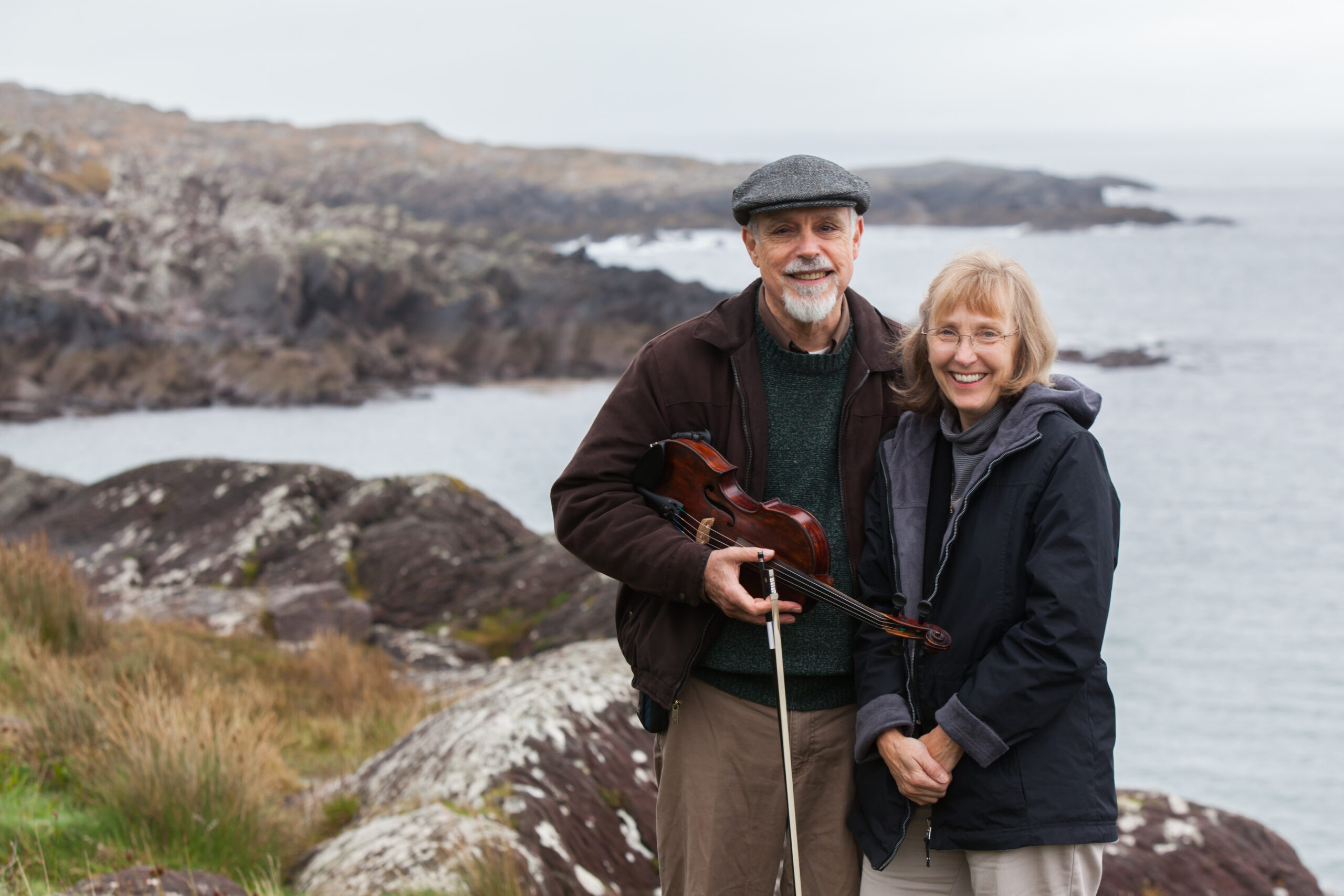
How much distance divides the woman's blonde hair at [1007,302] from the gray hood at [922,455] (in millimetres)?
42

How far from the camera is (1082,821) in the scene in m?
2.05

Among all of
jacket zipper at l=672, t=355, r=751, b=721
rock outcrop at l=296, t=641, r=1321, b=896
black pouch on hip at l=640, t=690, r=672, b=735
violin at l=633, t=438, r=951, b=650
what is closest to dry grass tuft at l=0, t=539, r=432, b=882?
rock outcrop at l=296, t=641, r=1321, b=896

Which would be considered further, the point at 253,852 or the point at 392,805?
the point at 392,805

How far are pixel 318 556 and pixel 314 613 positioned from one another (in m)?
2.29

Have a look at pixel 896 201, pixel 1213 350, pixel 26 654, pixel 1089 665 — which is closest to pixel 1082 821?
pixel 1089 665

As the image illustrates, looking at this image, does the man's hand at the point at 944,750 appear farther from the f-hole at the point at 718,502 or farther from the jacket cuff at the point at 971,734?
the f-hole at the point at 718,502

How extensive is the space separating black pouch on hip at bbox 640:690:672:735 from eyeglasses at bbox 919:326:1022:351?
107cm

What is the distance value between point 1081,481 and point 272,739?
4.18 meters

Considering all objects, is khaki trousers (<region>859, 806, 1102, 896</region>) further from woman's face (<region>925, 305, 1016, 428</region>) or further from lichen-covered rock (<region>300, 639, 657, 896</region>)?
lichen-covered rock (<region>300, 639, 657, 896</region>)

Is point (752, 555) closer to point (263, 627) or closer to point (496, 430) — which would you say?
point (263, 627)

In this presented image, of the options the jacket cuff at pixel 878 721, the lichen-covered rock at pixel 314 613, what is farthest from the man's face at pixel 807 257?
the lichen-covered rock at pixel 314 613

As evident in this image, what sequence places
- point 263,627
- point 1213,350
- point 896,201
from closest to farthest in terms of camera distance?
point 263,627
point 1213,350
point 896,201

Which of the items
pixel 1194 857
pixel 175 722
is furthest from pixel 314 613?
pixel 1194 857

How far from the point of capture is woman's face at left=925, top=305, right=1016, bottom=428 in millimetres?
2188
